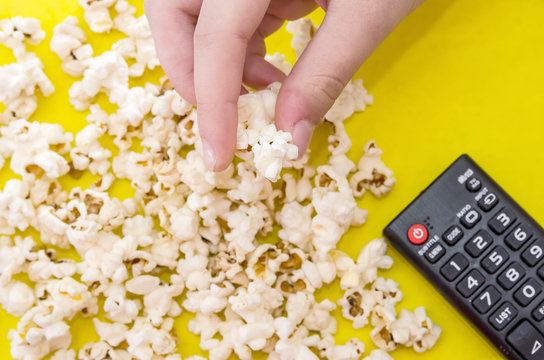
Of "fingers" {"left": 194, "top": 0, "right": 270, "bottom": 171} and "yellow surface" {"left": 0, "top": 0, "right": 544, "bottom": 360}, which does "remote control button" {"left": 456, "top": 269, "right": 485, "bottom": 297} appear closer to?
"yellow surface" {"left": 0, "top": 0, "right": 544, "bottom": 360}

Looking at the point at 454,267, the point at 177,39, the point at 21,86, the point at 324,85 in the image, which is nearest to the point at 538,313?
the point at 454,267

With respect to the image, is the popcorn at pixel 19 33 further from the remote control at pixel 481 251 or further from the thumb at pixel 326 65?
the remote control at pixel 481 251

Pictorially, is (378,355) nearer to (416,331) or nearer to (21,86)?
(416,331)

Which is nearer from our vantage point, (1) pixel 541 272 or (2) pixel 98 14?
(1) pixel 541 272

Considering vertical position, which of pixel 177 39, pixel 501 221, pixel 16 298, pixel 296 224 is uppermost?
pixel 501 221

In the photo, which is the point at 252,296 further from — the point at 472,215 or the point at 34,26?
the point at 34,26

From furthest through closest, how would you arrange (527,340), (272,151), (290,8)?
(290,8), (527,340), (272,151)

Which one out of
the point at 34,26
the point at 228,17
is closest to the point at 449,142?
the point at 228,17
